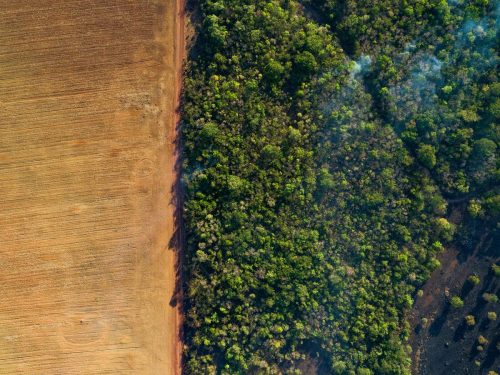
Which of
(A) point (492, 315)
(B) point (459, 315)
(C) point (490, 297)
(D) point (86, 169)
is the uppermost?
(C) point (490, 297)

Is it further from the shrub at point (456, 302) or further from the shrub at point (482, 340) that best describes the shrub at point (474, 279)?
the shrub at point (482, 340)

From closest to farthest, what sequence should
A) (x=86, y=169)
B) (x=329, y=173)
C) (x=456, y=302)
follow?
1. (x=456, y=302)
2. (x=329, y=173)
3. (x=86, y=169)

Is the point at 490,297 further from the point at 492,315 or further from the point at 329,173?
the point at 329,173

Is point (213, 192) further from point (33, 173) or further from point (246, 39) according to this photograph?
point (33, 173)

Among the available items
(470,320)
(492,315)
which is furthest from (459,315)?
(492,315)

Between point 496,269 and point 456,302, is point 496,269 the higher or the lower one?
the higher one

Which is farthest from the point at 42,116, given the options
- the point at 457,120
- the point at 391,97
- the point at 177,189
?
the point at 457,120

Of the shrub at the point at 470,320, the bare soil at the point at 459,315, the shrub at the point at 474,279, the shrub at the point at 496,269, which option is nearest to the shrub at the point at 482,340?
the bare soil at the point at 459,315
